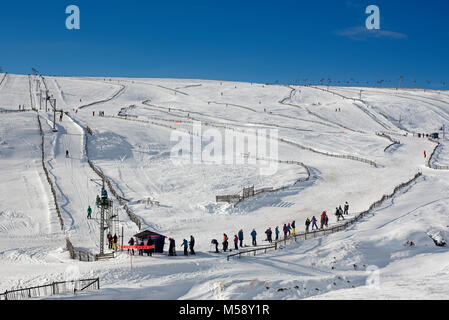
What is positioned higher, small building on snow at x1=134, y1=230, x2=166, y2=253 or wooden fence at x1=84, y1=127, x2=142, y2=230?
wooden fence at x1=84, y1=127, x2=142, y2=230

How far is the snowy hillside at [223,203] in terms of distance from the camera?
18172mm

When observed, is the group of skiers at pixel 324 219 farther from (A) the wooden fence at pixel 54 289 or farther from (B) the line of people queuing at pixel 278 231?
(A) the wooden fence at pixel 54 289

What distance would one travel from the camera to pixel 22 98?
95000mm

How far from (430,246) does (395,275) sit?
4341mm

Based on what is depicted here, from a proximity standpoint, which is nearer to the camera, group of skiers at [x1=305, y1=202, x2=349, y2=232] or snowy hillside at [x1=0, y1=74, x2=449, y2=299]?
snowy hillside at [x1=0, y1=74, x2=449, y2=299]

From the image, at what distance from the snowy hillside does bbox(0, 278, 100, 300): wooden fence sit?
62 cm

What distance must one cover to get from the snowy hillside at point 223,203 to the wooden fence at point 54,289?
0.62m

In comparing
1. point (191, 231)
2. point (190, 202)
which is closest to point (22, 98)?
point (190, 202)

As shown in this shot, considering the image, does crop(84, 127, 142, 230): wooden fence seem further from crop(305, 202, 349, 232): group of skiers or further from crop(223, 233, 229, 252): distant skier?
crop(305, 202, 349, 232): group of skiers

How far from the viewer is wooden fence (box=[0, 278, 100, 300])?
15716 mm

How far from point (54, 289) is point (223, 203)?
18731 mm

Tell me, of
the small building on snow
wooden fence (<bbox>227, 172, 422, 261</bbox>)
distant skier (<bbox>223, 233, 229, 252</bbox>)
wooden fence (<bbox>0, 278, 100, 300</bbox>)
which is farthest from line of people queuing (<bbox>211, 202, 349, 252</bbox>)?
A: wooden fence (<bbox>0, 278, 100, 300</bbox>)
